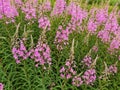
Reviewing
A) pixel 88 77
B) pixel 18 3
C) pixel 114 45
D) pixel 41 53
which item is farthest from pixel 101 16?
pixel 41 53

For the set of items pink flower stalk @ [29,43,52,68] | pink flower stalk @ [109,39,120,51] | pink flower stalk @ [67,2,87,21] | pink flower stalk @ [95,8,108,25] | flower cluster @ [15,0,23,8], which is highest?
flower cluster @ [15,0,23,8]

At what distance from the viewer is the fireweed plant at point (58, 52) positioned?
5387mm

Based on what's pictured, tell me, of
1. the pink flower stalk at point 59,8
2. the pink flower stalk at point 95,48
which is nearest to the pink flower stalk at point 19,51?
the pink flower stalk at point 95,48

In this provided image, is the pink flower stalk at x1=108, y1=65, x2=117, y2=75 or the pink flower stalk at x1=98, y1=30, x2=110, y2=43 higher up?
the pink flower stalk at x1=98, y1=30, x2=110, y2=43

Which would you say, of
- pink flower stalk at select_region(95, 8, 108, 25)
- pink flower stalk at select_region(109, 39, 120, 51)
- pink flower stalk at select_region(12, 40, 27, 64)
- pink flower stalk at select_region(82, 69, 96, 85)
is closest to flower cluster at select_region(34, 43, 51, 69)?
pink flower stalk at select_region(12, 40, 27, 64)

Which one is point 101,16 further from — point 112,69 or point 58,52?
point 112,69

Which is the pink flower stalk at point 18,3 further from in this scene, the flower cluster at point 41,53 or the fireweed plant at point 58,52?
the flower cluster at point 41,53

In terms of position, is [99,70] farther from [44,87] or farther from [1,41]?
[1,41]

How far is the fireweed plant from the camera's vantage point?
539 centimetres

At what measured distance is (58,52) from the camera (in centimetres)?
639

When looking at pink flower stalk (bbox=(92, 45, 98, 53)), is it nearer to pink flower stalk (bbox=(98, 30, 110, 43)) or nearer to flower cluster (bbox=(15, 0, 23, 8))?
pink flower stalk (bbox=(98, 30, 110, 43))

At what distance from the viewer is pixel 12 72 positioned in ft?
18.9

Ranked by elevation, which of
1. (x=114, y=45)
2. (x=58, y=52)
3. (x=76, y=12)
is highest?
(x=76, y=12)

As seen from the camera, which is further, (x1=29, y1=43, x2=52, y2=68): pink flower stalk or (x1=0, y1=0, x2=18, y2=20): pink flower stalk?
(x1=0, y1=0, x2=18, y2=20): pink flower stalk
